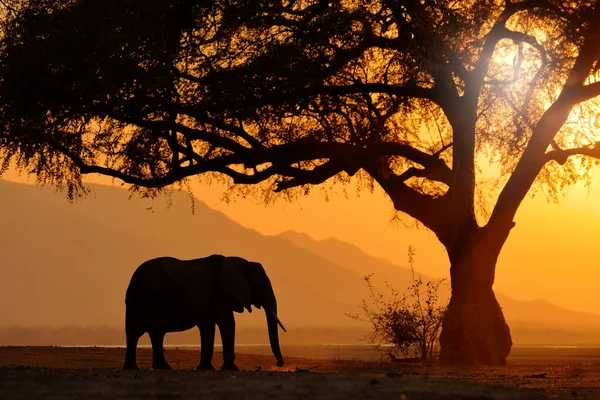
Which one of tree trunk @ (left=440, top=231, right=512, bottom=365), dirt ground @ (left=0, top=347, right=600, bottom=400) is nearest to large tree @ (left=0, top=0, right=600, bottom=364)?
tree trunk @ (left=440, top=231, right=512, bottom=365)

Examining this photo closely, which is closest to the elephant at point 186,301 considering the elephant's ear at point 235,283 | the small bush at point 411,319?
the elephant's ear at point 235,283

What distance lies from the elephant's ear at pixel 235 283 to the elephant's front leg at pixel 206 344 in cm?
66

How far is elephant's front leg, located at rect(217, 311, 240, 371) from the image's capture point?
66.6ft

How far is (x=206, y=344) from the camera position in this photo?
2075 centimetres

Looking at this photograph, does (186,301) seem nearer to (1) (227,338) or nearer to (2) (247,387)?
(1) (227,338)

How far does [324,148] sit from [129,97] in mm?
5053

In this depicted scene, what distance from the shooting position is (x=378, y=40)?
24.7 m

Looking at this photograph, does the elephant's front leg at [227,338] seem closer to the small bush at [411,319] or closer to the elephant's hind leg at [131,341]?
the elephant's hind leg at [131,341]

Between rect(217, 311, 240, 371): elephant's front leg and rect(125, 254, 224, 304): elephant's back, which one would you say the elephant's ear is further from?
rect(125, 254, 224, 304): elephant's back

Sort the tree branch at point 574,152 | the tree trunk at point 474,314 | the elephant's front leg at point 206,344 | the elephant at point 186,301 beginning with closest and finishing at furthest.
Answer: the elephant at point 186,301 < the elephant's front leg at point 206,344 < the tree trunk at point 474,314 < the tree branch at point 574,152

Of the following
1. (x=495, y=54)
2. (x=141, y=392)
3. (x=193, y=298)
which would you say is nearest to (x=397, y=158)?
(x=495, y=54)

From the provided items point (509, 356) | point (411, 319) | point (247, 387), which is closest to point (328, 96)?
point (411, 319)

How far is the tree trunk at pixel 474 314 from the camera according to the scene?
84.4 ft

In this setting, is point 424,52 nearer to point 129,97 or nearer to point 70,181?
point 129,97
